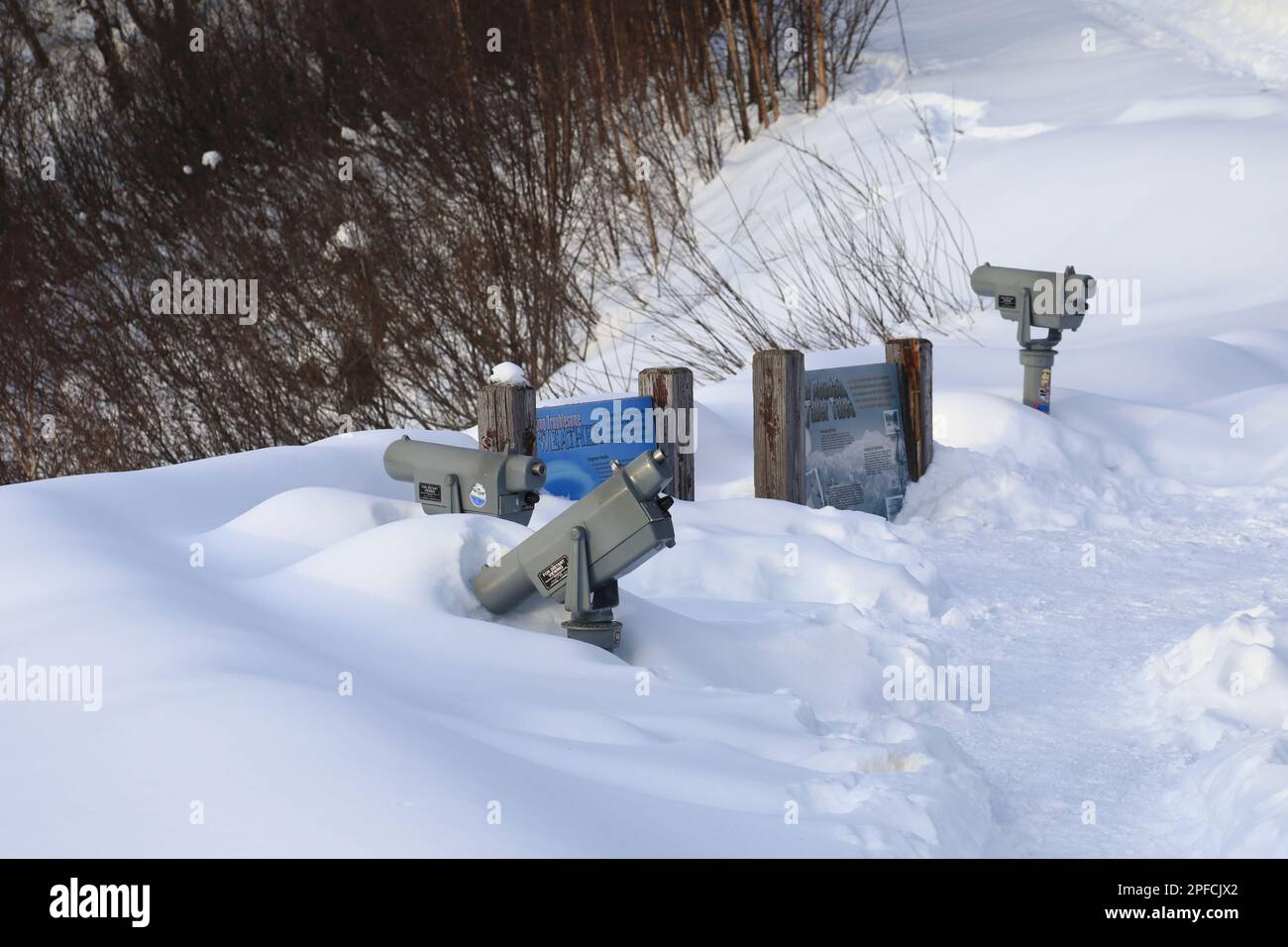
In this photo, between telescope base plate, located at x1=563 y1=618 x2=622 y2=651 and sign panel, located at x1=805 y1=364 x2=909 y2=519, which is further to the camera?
sign panel, located at x1=805 y1=364 x2=909 y2=519

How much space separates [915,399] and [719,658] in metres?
3.07

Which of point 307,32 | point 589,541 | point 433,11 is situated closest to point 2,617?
point 589,541

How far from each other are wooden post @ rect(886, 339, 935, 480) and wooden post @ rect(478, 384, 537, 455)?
2078 mm

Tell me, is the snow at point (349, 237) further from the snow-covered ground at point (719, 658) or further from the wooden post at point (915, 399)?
the wooden post at point (915, 399)

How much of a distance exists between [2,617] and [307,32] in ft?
53.1

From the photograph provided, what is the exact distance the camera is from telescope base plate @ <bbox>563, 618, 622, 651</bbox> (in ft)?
12.3

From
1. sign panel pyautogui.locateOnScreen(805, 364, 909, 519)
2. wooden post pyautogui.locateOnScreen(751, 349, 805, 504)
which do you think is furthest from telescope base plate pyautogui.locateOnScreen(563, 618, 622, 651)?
sign panel pyautogui.locateOnScreen(805, 364, 909, 519)

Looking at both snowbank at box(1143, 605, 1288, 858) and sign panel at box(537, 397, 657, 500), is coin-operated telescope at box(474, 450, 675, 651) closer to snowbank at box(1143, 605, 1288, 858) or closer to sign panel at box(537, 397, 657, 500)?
snowbank at box(1143, 605, 1288, 858)

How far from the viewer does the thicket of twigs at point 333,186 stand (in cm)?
1104

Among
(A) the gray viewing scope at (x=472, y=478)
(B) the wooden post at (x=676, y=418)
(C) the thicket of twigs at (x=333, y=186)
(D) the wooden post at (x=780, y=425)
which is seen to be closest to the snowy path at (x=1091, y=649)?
(D) the wooden post at (x=780, y=425)

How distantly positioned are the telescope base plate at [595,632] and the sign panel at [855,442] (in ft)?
8.78

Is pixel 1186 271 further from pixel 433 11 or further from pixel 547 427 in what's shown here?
pixel 433 11

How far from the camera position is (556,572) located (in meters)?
3.72
